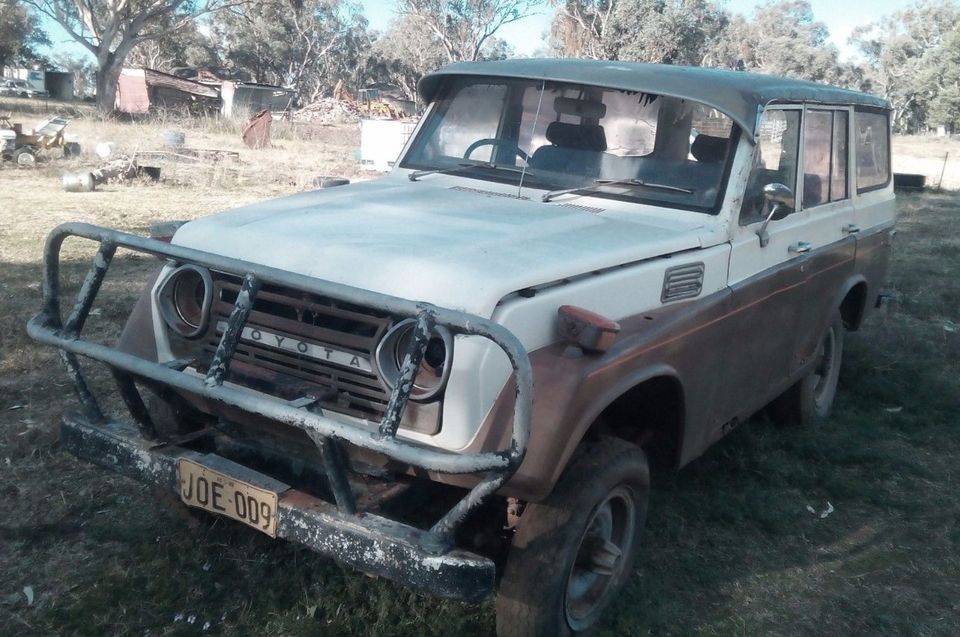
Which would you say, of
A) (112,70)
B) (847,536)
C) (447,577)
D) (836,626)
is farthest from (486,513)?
(112,70)

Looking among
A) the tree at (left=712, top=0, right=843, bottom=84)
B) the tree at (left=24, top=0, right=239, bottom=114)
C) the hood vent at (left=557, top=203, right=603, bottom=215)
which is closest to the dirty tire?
the hood vent at (left=557, top=203, right=603, bottom=215)

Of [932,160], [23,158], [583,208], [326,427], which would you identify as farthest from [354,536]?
[932,160]

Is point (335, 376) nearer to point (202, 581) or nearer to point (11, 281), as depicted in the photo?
point (202, 581)

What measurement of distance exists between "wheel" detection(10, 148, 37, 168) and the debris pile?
23.3 meters

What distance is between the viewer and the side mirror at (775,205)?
397cm

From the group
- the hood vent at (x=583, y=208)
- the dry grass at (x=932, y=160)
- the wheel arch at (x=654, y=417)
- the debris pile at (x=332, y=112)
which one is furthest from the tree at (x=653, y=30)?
the wheel arch at (x=654, y=417)

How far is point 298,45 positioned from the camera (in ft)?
182

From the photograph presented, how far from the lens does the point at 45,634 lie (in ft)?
10.5

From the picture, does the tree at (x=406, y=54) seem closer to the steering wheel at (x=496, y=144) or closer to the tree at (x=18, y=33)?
the tree at (x=18, y=33)

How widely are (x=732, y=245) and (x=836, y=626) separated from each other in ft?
5.00

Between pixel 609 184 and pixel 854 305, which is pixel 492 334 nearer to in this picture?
pixel 609 184

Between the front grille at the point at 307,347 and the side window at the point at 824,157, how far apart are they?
275cm

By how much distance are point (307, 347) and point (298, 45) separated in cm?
5572

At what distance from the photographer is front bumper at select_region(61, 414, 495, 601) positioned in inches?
104
